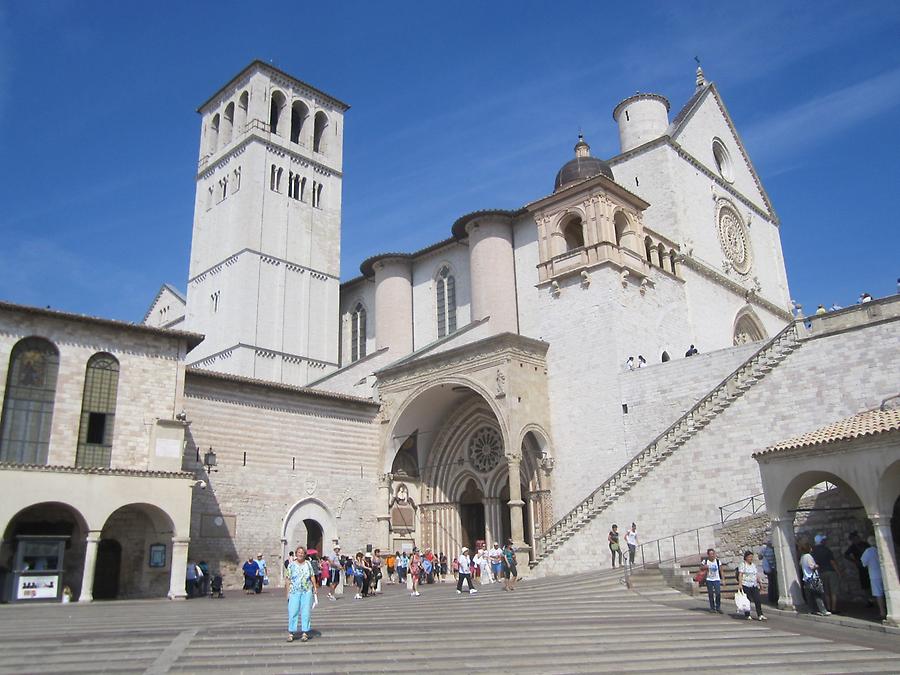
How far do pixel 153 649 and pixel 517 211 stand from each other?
20859 millimetres

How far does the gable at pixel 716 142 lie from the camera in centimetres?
2995

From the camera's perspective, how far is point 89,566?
16.9 meters

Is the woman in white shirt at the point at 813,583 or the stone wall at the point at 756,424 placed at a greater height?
the stone wall at the point at 756,424

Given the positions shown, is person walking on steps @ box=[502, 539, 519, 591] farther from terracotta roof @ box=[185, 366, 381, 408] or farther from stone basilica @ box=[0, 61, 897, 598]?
terracotta roof @ box=[185, 366, 381, 408]

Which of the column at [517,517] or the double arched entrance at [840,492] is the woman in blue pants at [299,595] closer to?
the double arched entrance at [840,492]

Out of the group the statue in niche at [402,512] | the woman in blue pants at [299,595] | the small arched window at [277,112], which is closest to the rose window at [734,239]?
the statue in niche at [402,512]

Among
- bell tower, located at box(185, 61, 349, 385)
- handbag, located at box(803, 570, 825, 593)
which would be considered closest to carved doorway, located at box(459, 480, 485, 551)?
bell tower, located at box(185, 61, 349, 385)

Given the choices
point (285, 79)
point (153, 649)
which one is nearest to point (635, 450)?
point (153, 649)

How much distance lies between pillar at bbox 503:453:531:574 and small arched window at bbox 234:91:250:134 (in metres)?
25.0

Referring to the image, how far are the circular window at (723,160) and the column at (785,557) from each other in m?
22.1

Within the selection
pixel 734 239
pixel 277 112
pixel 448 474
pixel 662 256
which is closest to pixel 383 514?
pixel 448 474

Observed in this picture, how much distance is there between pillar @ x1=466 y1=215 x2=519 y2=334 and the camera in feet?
87.8

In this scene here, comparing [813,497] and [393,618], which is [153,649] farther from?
[813,497]

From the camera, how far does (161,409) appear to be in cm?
1916
